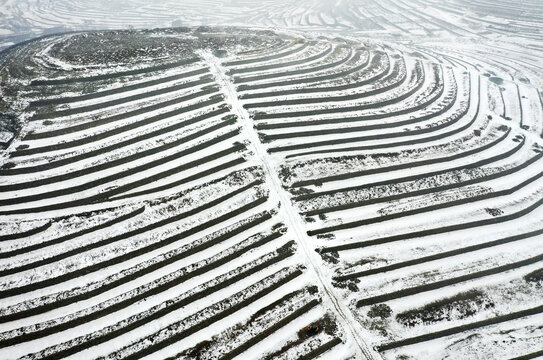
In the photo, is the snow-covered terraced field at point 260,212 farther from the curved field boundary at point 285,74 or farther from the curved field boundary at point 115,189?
the curved field boundary at point 285,74

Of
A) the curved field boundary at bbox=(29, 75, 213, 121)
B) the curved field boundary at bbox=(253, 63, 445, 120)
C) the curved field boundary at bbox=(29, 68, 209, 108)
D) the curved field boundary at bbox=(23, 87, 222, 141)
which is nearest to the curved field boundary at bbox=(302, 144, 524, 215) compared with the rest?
the curved field boundary at bbox=(253, 63, 445, 120)

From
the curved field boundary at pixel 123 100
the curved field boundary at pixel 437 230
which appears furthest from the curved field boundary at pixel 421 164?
the curved field boundary at pixel 123 100

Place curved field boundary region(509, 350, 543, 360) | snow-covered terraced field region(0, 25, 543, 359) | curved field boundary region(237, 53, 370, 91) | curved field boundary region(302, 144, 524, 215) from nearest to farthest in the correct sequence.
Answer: curved field boundary region(509, 350, 543, 360)
snow-covered terraced field region(0, 25, 543, 359)
curved field boundary region(302, 144, 524, 215)
curved field boundary region(237, 53, 370, 91)

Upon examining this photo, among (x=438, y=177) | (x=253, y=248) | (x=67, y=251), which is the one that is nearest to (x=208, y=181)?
(x=253, y=248)

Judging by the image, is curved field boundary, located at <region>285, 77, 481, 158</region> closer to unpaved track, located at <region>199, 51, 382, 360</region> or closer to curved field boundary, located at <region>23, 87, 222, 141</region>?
unpaved track, located at <region>199, 51, 382, 360</region>

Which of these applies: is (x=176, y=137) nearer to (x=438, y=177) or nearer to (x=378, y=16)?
(x=438, y=177)
